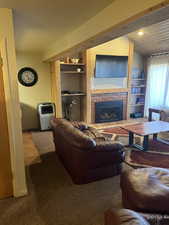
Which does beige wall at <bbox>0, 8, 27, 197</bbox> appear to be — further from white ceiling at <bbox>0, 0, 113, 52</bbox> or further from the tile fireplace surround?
the tile fireplace surround

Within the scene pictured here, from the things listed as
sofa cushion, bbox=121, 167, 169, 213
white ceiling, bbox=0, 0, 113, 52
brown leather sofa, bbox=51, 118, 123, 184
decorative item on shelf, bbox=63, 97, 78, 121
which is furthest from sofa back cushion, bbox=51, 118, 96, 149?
decorative item on shelf, bbox=63, 97, 78, 121

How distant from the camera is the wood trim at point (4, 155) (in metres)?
1.97

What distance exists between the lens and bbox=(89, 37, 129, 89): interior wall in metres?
5.38

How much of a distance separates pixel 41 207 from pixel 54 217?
233 mm

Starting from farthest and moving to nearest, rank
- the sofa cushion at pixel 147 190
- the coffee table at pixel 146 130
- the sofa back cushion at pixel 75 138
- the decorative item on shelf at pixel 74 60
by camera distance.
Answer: the decorative item on shelf at pixel 74 60 < the coffee table at pixel 146 130 < the sofa back cushion at pixel 75 138 < the sofa cushion at pixel 147 190

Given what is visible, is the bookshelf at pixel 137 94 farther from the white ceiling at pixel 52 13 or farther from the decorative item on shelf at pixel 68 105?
the white ceiling at pixel 52 13

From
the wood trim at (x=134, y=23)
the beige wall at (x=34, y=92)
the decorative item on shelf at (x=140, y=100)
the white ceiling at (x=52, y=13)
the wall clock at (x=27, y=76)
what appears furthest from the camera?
A: the decorative item on shelf at (x=140, y=100)

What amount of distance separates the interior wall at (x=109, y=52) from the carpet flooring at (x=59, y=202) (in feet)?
11.9

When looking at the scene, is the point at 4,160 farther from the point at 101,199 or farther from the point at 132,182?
the point at 132,182

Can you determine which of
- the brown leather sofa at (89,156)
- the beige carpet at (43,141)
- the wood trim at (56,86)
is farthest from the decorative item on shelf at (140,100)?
the brown leather sofa at (89,156)

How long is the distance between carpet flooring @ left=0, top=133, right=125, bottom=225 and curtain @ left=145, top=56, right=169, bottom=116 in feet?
14.3

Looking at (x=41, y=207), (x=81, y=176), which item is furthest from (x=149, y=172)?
(x=41, y=207)

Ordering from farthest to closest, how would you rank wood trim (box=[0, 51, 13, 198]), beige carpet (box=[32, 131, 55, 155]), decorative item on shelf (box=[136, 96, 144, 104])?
decorative item on shelf (box=[136, 96, 144, 104]) < beige carpet (box=[32, 131, 55, 155]) < wood trim (box=[0, 51, 13, 198])

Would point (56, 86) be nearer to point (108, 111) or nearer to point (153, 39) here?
point (108, 111)
